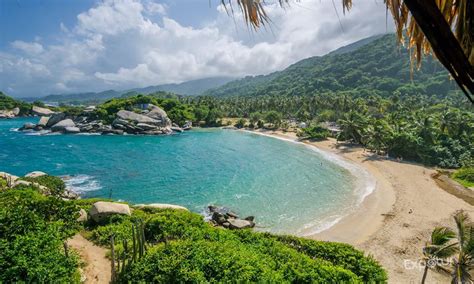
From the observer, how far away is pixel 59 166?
4159cm

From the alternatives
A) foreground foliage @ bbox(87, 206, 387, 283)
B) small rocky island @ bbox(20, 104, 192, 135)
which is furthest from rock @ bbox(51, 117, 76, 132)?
foreground foliage @ bbox(87, 206, 387, 283)

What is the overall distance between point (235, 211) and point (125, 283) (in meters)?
17.2

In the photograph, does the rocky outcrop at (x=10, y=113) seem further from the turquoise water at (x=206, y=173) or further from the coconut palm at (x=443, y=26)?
the coconut palm at (x=443, y=26)

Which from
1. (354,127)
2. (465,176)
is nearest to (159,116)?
(354,127)

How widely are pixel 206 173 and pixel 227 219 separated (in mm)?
16795

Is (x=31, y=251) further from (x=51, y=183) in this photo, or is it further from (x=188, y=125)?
(x=188, y=125)

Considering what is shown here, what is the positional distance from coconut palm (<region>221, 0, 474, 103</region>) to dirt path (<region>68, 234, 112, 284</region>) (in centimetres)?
1239

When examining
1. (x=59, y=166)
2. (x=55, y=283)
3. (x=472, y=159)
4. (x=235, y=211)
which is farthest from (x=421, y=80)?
(x=55, y=283)

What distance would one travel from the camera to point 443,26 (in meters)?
1.45

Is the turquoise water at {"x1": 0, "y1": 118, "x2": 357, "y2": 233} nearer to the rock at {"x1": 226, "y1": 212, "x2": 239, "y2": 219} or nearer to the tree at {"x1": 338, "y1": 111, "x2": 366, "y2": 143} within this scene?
the rock at {"x1": 226, "y1": 212, "x2": 239, "y2": 219}

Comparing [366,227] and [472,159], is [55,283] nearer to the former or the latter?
[366,227]

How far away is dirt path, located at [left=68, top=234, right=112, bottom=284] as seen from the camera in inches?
444

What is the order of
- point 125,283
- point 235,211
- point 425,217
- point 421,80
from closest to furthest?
point 125,283, point 425,217, point 235,211, point 421,80

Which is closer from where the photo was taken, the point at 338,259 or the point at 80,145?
the point at 338,259
